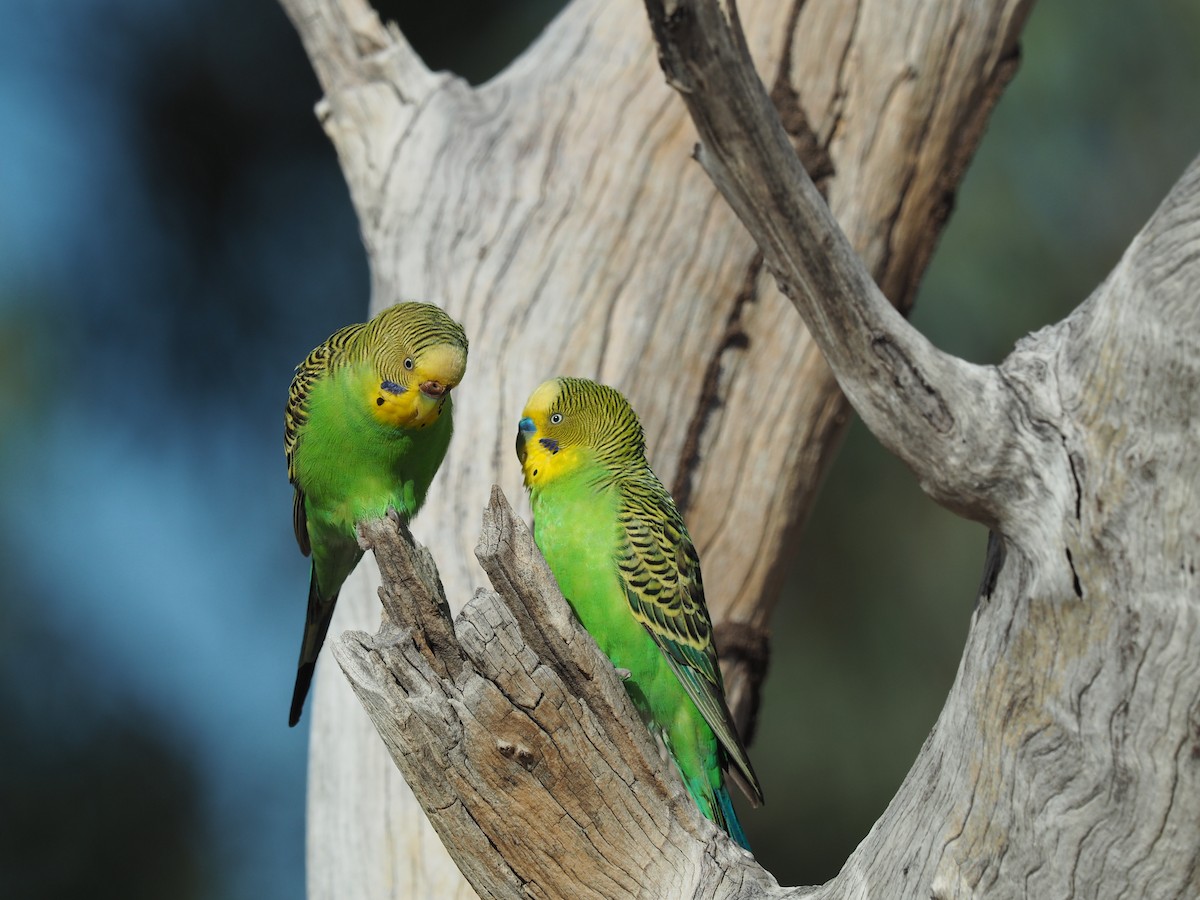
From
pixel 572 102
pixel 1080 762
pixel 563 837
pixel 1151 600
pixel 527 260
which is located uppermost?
pixel 572 102

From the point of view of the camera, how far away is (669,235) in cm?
461

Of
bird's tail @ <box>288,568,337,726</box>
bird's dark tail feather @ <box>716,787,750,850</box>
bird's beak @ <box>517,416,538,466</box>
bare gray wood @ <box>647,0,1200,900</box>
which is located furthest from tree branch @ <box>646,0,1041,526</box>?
bird's tail @ <box>288,568,337,726</box>

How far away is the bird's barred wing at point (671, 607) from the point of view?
3.37 meters

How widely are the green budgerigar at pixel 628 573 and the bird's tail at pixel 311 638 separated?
0.96 meters

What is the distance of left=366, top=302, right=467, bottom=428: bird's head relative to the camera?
299cm

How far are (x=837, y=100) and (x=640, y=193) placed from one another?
88 centimetres

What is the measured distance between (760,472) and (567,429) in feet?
4.71

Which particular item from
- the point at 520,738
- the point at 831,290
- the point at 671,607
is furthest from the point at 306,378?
the point at 831,290

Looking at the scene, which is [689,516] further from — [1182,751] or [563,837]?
[1182,751]

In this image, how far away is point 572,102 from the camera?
15.7 feet

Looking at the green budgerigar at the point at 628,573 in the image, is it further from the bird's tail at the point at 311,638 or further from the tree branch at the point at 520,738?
the bird's tail at the point at 311,638

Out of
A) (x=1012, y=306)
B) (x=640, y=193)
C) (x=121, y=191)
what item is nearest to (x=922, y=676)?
(x=1012, y=306)

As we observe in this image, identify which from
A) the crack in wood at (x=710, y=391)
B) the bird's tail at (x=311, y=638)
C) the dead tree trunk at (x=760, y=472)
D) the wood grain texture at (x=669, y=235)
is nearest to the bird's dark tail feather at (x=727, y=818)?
the dead tree trunk at (x=760, y=472)

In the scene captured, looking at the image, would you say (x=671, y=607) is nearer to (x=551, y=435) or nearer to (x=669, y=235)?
(x=551, y=435)
